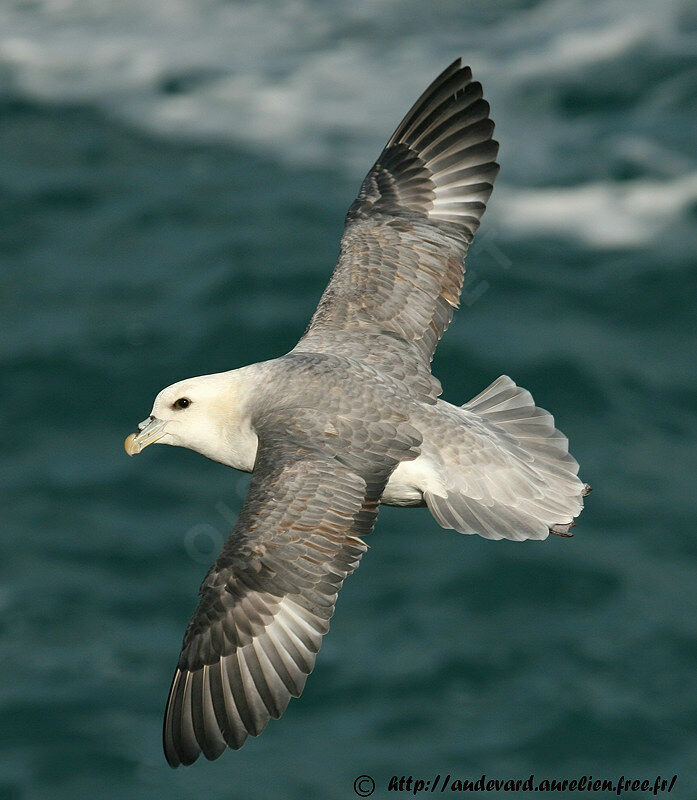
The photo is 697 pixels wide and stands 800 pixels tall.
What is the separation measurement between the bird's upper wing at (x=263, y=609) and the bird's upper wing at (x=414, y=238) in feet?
4.18

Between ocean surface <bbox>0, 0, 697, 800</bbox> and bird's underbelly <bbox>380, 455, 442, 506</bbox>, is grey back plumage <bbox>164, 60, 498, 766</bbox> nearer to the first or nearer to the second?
bird's underbelly <bbox>380, 455, 442, 506</bbox>

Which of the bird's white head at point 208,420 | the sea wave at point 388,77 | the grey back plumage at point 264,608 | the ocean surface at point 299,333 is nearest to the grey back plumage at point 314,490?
the grey back plumage at point 264,608

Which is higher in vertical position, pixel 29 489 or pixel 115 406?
pixel 115 406

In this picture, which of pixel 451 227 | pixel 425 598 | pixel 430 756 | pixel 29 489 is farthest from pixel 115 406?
pixel 451 227

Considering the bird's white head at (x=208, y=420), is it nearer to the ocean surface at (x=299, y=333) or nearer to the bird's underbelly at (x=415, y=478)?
the bird's underbelly at (x=415, y=478)

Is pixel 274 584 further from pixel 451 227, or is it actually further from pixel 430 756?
pixel 430 756

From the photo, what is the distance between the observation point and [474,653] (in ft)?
39.0

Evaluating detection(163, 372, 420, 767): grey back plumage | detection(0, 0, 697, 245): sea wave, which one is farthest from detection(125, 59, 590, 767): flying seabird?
detection(0, 0, 697, 245): sea wave

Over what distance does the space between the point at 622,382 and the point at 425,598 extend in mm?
3103

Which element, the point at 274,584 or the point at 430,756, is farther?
the point at 430,756

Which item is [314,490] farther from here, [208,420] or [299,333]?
[299,333]

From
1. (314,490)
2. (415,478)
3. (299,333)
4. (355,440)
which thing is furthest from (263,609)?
(299,333)

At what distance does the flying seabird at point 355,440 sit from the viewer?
6.57m

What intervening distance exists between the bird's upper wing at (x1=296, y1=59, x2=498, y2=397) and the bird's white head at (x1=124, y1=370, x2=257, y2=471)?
58 centimetres
